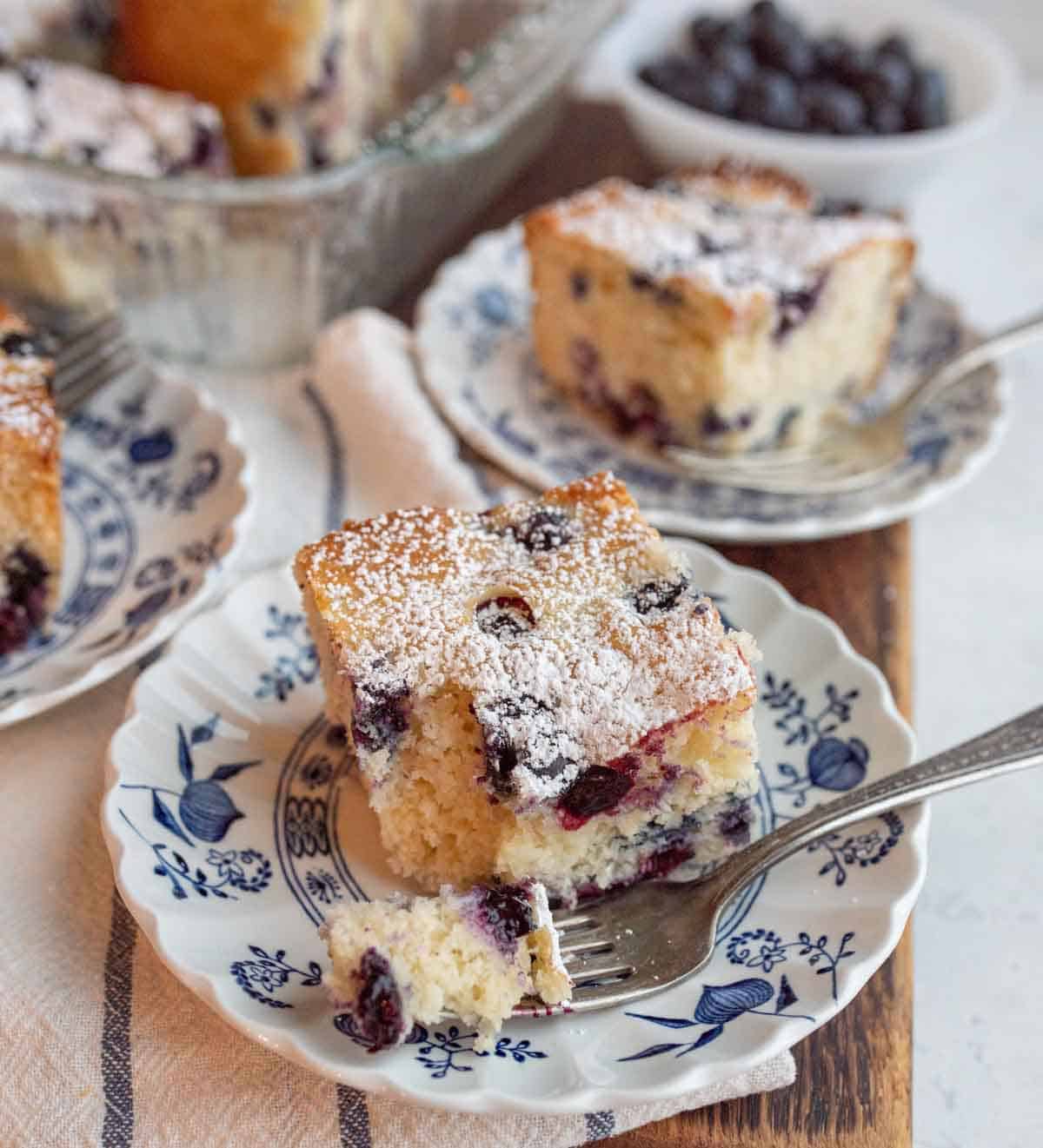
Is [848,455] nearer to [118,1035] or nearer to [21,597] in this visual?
[21,597]

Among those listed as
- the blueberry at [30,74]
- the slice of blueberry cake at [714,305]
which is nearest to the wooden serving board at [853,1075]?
the slice of blueberry cake at [714,305]

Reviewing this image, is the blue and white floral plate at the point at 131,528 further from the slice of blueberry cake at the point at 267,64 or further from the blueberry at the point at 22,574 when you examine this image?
the slice of blueberry cake at the point at 267,64

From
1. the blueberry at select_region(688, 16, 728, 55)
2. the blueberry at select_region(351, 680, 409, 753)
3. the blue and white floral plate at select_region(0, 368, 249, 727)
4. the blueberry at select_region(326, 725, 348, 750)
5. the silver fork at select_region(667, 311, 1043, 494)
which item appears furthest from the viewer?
the blueberry at select_region(688, 16, 728, 55)

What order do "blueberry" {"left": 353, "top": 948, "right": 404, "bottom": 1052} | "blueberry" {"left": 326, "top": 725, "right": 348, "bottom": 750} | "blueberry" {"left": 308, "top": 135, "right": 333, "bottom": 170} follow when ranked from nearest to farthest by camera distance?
"blueberry" {"left": 353, "top": 948, "right": 404, "bottom": 1052} → "blueberry" {"left": 326, "top": 725, "right": 348, "bottom": 750} → "blueberry" {"left": 308, "top": 135, "right": 333, "bottom": 170}

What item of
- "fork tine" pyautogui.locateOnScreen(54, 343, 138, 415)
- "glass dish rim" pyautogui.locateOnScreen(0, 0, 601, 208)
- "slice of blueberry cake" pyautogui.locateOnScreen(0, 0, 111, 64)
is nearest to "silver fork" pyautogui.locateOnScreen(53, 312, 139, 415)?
"fork tine" pyautogui.locateOnScreen(54, 343, 138, 415)

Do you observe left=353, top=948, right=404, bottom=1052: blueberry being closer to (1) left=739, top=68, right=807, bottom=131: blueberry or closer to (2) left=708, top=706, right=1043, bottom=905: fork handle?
(2) left=708, top=706, right=1043, bottom=905: fork handle

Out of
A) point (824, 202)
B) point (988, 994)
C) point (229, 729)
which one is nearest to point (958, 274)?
point (824, 202)

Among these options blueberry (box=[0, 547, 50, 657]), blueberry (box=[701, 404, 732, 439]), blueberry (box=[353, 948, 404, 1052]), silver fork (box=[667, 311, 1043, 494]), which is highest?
blueberry (box=[353, 948, 404, 1052])

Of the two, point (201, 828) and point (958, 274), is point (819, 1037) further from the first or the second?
point (958, 274)
